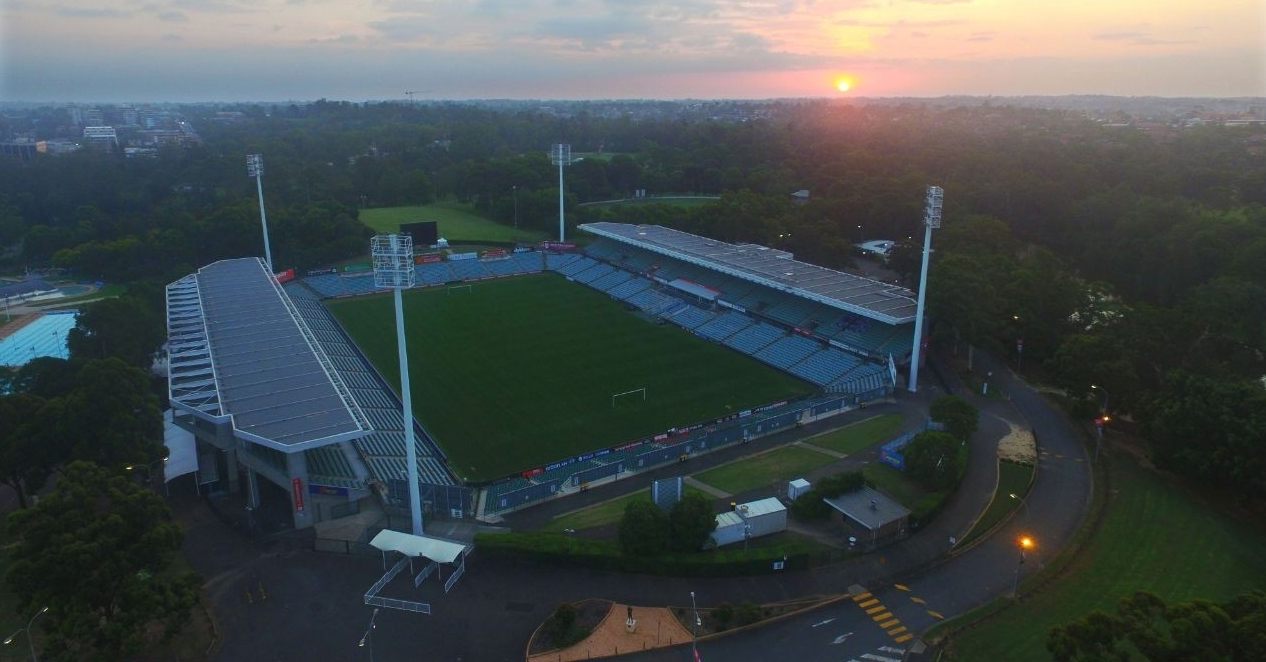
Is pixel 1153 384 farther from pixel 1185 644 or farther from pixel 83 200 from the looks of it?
pixel 83 200

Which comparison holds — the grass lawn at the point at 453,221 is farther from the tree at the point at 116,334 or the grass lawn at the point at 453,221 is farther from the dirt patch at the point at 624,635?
the dirt patch at the point at 624,635

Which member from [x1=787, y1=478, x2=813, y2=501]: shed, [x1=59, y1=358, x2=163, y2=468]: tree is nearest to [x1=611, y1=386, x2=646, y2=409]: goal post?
[x1=787, y1=478, x2=813, y2=501]: shed

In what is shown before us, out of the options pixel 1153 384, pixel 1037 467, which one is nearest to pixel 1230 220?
pixel 1153 384

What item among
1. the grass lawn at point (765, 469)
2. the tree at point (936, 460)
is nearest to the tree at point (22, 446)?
the grass lawn at point (765, 469)

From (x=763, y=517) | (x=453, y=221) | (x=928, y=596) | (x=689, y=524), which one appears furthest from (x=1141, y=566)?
(x=453, y=221)

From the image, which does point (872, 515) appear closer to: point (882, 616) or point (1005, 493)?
point (882, 616)

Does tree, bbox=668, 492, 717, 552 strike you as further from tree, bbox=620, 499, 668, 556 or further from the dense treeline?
the dense treeline

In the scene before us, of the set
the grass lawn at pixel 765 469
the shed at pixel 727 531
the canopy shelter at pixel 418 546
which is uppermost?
the canopy shelter at pixel 418 546
